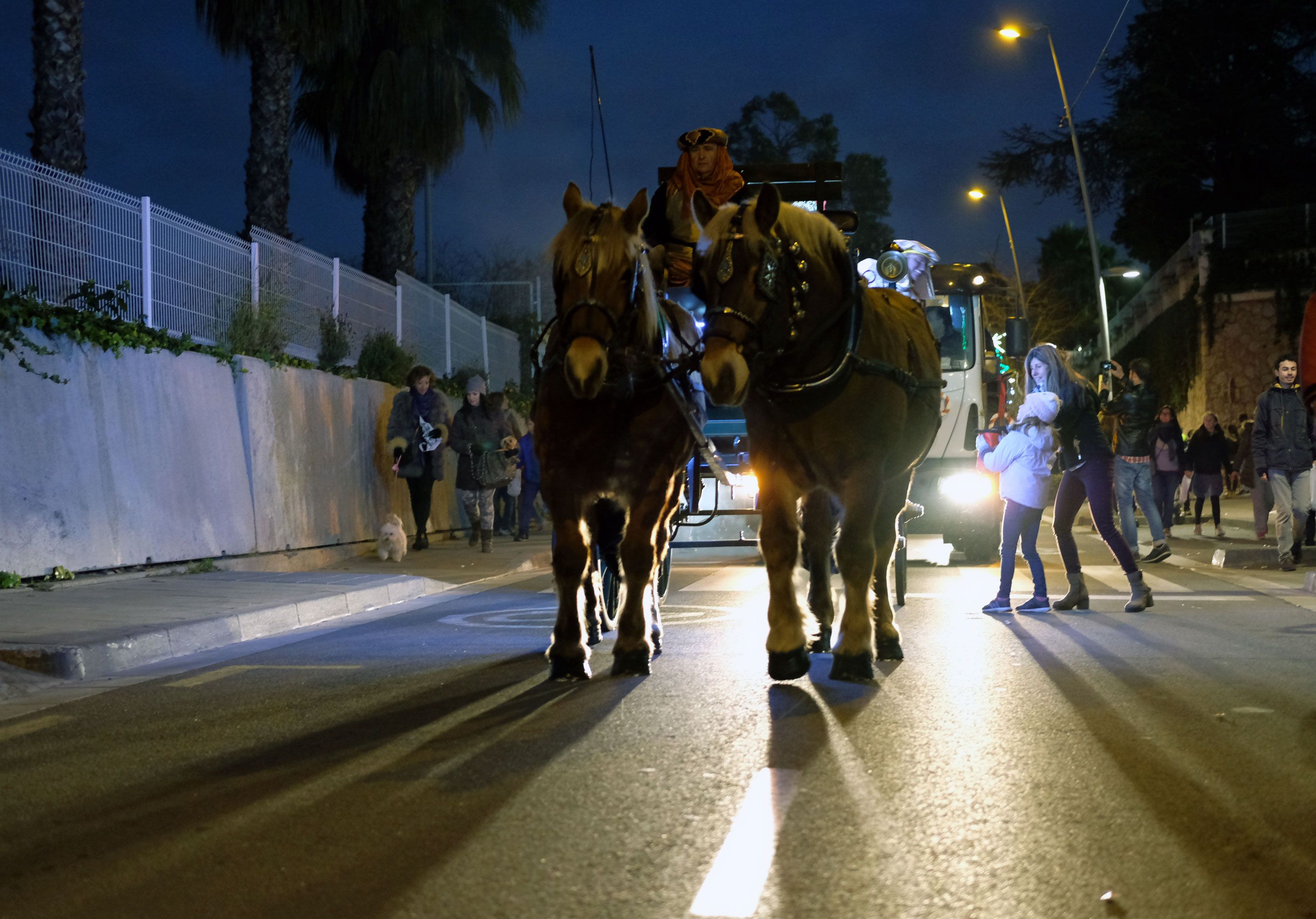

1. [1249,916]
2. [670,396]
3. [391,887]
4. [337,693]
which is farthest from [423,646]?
[1249,916]

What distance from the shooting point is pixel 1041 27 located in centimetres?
2898

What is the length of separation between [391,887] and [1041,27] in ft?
92.3

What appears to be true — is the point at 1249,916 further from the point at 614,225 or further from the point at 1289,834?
the point at 614,225

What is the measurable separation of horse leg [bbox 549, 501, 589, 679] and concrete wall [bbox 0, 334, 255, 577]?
5.32 meters

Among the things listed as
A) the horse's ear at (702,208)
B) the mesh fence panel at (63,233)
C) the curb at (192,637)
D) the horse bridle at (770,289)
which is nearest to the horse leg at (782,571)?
the horse bridle at (770,289)

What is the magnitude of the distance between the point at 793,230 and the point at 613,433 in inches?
48.0

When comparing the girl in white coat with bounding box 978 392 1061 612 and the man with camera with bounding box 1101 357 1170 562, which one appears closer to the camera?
the girl in white coat with bounding box 978 392 1061 612

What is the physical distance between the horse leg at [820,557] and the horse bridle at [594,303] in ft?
3.98

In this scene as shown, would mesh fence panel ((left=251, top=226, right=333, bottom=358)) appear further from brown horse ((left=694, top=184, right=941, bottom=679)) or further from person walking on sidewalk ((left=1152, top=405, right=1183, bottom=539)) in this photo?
person walking on sidewalk ((left=1152, top=405, right=1183, bottom=539))

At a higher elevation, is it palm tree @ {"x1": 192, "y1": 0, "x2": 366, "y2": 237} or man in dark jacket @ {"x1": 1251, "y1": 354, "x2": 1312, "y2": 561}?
palm tree @ {"x1": 192, "y1": 0, "x2": 366, "y2": 237}

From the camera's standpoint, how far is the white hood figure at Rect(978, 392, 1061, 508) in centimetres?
1055

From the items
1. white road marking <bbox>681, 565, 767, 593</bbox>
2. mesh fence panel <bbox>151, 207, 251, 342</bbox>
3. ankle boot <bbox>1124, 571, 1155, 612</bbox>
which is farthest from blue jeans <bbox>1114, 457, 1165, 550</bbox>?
mesh fence panel <bbox>151, 207, 251, 342</bbox>

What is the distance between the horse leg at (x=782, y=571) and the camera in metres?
A: 6.51

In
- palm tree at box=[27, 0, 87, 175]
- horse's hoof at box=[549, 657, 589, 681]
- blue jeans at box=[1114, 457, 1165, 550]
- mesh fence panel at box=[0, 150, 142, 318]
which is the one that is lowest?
horse's hoof at box=[549, 657, 589, 681]
